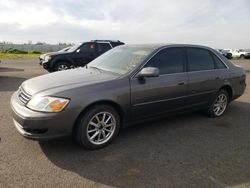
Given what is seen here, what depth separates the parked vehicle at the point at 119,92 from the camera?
3.50 meters

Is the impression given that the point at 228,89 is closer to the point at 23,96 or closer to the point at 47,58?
the point at 23,96

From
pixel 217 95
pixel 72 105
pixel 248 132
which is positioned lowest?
pixel 248 132

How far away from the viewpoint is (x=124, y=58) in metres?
4.69

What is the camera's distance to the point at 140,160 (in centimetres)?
360

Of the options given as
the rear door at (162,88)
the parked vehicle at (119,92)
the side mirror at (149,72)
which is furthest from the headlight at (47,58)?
the side mirror at (149,72)

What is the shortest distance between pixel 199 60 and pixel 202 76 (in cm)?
35

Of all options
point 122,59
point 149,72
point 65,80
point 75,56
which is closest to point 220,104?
point 149,72

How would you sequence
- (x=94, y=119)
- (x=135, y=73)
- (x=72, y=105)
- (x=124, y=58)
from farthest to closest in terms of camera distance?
(x=124, y=58), (x=135, y=73), (x=94, y=119), (x=72, y=105)

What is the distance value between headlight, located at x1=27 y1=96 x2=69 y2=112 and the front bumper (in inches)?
2.4

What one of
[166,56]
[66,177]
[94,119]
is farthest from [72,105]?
[166,56]

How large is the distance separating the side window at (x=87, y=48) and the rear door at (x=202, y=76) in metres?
7.73

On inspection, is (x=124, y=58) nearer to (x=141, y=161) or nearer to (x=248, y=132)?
(x=141, y=161)

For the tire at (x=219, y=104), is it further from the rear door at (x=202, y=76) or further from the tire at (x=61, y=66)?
the tire at (x=61, y=66)

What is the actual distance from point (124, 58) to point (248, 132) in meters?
2.69
